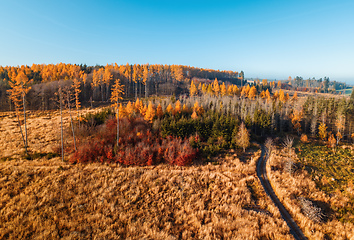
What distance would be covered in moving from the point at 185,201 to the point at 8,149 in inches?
1509

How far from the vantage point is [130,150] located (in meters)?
33.6

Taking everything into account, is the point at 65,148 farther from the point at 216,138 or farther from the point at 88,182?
the point at 216,138

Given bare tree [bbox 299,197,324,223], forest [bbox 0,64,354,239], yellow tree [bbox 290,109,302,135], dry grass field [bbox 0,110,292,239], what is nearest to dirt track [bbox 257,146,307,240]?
forest [bbox 0,64,354,239]

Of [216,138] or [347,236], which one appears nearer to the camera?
[347,236]

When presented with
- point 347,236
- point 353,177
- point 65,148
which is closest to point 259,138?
point 353,177

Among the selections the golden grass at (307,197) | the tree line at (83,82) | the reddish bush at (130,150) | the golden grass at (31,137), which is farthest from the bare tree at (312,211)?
the tree line at (83,82)

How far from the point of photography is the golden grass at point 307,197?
51.1 feet

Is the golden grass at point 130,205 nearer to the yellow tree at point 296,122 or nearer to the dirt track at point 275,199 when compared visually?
the dirt track at point 275,199

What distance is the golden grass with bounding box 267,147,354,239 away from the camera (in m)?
15.6

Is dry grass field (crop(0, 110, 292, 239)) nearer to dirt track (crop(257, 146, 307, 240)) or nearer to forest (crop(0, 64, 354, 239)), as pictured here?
forest (crop(0, 64, 354, 239))

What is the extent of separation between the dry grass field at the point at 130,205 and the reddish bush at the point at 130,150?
500 centimetres

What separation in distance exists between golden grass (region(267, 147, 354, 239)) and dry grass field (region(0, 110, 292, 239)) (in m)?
2.43

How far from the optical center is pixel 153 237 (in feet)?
44.4

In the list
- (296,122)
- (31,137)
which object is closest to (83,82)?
(31,137)
